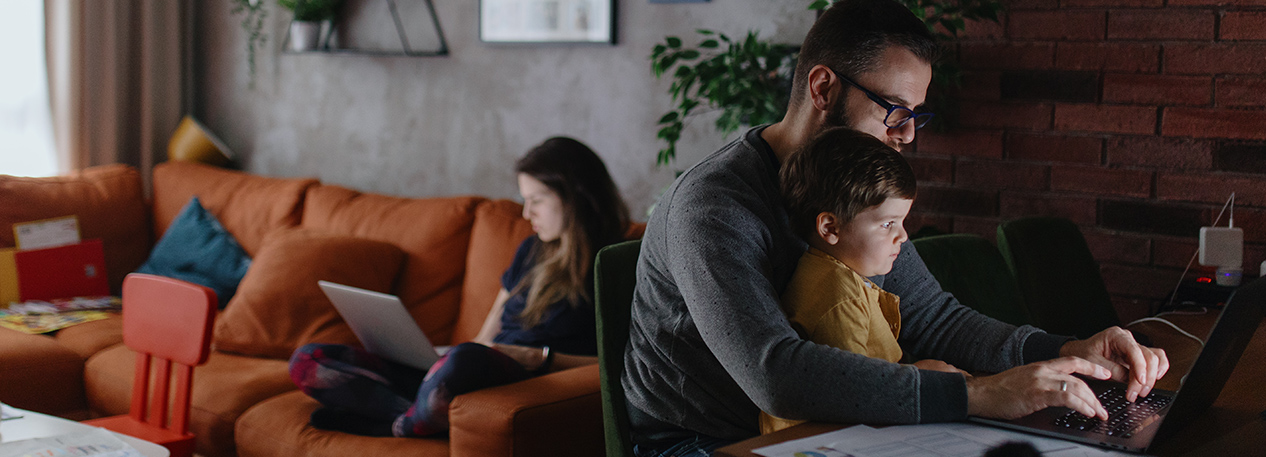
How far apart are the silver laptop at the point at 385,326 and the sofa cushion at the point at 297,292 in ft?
1.63

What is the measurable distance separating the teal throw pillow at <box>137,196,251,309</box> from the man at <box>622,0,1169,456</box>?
2.27 meters

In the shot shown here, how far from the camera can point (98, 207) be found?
3.49 m

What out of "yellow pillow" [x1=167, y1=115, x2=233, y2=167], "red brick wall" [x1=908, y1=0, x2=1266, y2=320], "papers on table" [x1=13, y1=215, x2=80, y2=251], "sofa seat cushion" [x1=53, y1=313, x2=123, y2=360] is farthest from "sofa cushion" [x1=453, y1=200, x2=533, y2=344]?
"yellow pillow" [x1=167, y1=115, x2=233, y2=167]

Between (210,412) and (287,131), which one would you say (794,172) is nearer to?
(210,412)

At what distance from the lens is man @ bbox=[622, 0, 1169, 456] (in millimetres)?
1138

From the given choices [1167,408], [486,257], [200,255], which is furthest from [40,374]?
[1167,408]

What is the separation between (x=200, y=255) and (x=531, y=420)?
1976 mm

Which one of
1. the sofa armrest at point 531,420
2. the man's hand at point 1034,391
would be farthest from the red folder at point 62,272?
the man's hand at point 1034,391

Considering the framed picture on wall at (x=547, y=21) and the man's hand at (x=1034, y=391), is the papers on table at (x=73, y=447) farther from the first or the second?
the framed picture on wall at (x=547, y=21)

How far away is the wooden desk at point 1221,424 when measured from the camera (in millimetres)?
1088

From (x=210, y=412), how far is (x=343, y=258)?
24.5 inches

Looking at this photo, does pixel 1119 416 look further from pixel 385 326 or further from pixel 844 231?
pixel 385 326

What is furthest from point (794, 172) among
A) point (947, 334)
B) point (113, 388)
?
point (113, 388)

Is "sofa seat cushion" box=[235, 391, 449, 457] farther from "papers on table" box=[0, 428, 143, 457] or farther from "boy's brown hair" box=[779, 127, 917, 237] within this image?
"boy's brown hair" box=[779, 127, 917, 237]
